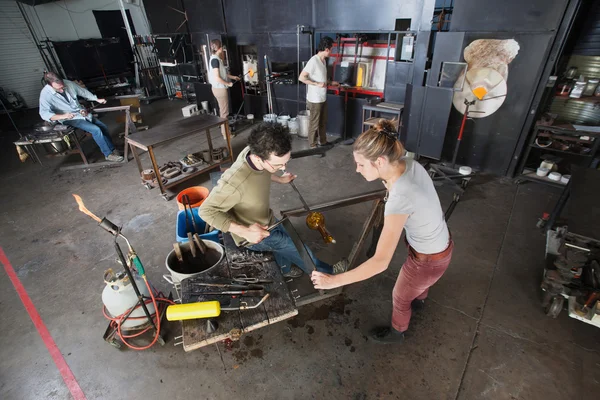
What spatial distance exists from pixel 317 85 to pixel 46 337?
489cm

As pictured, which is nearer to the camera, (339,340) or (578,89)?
(339,340)

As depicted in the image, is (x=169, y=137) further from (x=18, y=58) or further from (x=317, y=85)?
(x=18, y=58)

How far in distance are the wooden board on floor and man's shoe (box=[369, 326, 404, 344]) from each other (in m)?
1.04

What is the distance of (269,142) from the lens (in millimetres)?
1911

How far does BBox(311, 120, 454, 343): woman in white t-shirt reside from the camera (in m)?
1.55

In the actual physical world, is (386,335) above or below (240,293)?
below

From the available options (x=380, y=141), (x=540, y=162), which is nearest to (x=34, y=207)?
(x=380, y=141)

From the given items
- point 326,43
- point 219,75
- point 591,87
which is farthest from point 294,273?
point 219,75

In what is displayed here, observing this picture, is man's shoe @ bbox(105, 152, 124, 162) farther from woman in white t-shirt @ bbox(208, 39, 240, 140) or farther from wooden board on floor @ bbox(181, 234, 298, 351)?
wooden board on floor @ bbox(181, 234, 298, 351)

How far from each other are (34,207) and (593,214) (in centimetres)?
646

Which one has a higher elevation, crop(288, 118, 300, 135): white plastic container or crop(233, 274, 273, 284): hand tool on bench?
crop(233, 274, 273, 284): hand tool on bench

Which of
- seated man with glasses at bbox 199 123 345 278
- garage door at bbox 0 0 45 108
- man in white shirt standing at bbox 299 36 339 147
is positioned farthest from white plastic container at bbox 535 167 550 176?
garage door at bbox 0 0 45 108

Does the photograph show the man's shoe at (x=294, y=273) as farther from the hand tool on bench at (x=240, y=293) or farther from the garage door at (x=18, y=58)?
the garage door at (x=18, y=58)

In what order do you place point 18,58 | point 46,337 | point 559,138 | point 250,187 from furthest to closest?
point 18,58 → point 559,138 → point 46,337 → point 250,187
